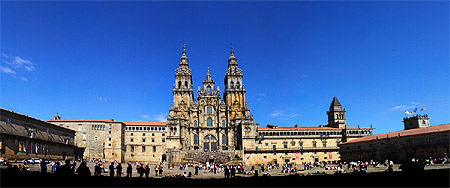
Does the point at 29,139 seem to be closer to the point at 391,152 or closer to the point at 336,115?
the point at 391,152

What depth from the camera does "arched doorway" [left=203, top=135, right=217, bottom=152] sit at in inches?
3150

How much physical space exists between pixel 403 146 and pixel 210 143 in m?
44.1

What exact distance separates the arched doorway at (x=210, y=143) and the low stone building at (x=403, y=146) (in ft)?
106

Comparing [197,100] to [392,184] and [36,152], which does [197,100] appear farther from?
[392,184]

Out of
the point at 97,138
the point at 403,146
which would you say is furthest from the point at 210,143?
the point at 403,146

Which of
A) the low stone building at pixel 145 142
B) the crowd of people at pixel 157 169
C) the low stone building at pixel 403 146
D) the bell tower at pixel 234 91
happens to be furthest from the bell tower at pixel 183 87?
the low stone building at pixel 403 146

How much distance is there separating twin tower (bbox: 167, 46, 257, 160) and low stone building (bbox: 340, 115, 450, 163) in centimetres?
2425

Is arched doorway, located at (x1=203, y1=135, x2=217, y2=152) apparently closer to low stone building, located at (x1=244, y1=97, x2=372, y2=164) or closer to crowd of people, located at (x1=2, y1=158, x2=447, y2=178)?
low stone building, located at (x1=244, y1=97, x2=372, y2=164)

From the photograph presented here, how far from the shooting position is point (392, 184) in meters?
16.3

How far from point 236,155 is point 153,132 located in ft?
81.8

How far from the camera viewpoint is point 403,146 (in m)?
57.5

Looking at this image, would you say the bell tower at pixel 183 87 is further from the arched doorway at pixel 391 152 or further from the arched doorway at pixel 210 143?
the arched doorway at pixel 391 152

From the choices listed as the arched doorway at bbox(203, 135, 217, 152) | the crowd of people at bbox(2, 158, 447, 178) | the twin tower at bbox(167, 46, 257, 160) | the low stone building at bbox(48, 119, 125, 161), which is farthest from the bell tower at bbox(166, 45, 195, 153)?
the crowd of people at bbox(2, 158, 447, 178)

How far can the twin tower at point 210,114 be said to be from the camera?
78.5 m
